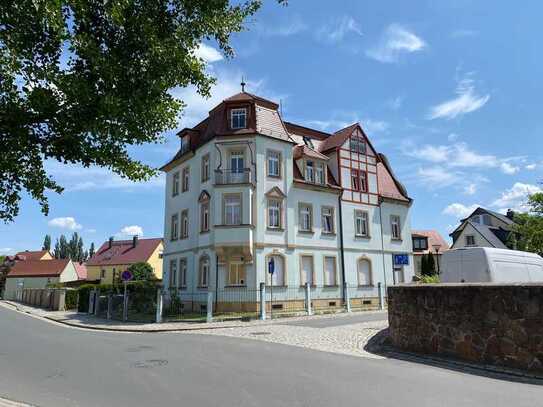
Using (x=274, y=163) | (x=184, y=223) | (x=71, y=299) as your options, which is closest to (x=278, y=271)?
(x=274, y=163)

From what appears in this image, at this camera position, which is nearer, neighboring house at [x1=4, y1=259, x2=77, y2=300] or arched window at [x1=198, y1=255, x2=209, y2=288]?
arched window at [x1=198, y1=255, x2=209, y2=288]

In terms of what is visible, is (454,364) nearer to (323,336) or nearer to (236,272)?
(323,336)

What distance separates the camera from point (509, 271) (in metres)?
14.7

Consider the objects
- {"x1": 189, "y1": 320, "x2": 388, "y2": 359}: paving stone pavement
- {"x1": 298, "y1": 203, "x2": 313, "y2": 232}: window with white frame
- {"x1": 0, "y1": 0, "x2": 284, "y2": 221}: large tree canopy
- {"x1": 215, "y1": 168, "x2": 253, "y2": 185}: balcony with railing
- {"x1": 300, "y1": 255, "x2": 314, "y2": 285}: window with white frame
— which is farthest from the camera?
{"x1": 298, "y1": 203, "x2": 313, "y2": 232}: window with white frame

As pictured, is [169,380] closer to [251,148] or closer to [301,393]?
[301,393]

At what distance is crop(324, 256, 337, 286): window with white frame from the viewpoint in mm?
28484

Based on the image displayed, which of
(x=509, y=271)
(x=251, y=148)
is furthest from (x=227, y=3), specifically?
(x=251, y=148)

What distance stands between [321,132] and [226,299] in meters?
15.6

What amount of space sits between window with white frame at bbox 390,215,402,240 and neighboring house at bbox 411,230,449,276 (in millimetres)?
25693

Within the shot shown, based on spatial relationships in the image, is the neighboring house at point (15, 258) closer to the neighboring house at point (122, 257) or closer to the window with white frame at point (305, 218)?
the neighboring house at point (122, 257)

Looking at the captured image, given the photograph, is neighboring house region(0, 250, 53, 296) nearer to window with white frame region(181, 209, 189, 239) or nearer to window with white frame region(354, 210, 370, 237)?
window with white frame region(181, 209, 189, 239)

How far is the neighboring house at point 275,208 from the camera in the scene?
25.2 meters

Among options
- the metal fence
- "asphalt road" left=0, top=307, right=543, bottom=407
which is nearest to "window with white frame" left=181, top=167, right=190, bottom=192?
the metal fence

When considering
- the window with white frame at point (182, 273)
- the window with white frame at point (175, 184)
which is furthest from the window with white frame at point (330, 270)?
the window with white frame at point (175, 184)
